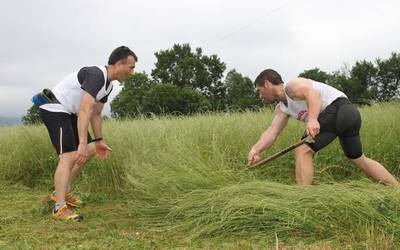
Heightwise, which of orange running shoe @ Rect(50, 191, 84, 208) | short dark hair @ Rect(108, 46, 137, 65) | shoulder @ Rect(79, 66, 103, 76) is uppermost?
short dark hair @ Rect(108, 46, 137, 65)

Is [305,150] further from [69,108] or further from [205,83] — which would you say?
[205,83]

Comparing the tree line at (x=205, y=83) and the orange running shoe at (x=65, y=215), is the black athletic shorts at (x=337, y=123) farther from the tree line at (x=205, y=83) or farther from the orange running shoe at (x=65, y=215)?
the tree line at (x=205, y=83)

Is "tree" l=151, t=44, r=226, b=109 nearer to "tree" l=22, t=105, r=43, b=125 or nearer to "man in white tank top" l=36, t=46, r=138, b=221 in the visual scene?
"tree" l=22, t=105, r=43, b=125

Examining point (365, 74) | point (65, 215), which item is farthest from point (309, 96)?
point (365, 74)

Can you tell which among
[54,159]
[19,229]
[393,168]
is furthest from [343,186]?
[54,159]

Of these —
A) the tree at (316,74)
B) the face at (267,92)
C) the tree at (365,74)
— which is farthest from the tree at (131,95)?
the face at (267,92)

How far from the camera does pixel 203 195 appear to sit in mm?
4047

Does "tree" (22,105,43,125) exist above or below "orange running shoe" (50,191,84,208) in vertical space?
above

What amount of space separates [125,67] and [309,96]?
1677 mm

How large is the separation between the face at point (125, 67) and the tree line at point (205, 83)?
883 inches

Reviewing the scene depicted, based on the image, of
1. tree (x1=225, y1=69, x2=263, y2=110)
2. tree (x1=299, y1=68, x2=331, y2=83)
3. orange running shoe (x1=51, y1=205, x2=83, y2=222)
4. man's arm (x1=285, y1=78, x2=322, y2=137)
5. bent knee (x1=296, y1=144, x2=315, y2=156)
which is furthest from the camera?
tree (x1=299, y1=68, x2=331, y2=83)

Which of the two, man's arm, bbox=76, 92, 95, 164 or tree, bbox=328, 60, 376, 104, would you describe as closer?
man's arm, bbox=76, 92, 95, 164

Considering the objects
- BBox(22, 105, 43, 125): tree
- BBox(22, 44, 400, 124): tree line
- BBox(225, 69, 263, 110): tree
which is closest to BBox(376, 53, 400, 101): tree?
BBox(22, 44, 400, 124): tree line

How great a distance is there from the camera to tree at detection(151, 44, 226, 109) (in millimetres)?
38666
